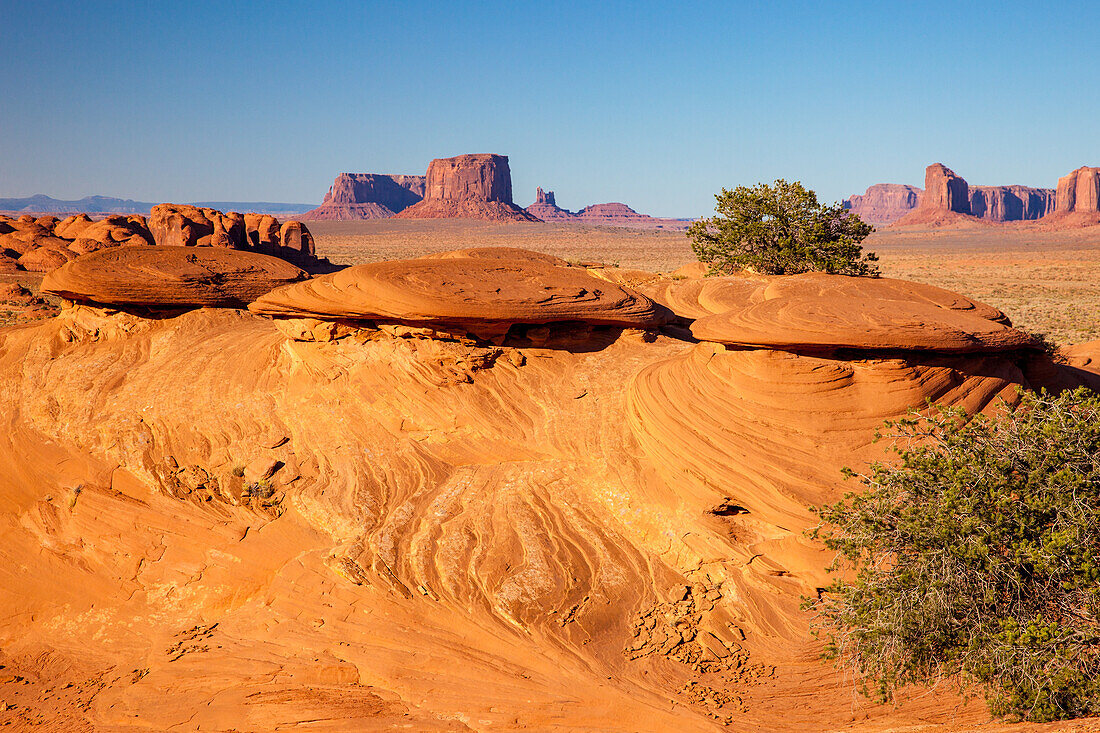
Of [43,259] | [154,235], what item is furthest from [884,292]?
[43,259]

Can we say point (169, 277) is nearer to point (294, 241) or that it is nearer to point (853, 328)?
point (853, 328)

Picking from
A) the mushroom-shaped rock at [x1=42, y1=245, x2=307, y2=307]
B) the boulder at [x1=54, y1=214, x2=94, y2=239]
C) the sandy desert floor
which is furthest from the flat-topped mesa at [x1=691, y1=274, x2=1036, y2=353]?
the boulder at [x1=54, y1=214, x2=94, y2=239]

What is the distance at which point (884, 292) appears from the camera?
1455 cm

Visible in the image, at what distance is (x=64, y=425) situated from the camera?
1474 cm

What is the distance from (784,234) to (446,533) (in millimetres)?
15990

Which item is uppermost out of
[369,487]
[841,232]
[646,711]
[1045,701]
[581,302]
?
[841,232]

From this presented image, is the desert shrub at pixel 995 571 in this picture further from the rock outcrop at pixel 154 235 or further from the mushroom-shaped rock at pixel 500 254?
the rock outcrop at pixel 154 235

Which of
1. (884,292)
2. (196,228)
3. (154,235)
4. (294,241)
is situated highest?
(196,228)

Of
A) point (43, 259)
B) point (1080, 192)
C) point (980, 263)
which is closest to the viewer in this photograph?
point (43, 259)

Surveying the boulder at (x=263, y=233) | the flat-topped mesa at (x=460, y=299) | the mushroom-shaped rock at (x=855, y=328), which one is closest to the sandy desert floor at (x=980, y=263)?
the boulder at (x=263, y=233)

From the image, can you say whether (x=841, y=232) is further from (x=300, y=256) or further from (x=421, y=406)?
(x=300, y=256)

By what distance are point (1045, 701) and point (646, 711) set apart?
383 cm

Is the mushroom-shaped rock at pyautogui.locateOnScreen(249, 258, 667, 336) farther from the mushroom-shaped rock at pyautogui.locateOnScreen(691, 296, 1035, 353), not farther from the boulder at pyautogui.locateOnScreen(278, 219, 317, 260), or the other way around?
the boulder at pyautogui.locateOnScreen(278, 219, 317, 260)

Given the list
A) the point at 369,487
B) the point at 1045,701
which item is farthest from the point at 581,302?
the point at 1045,701
